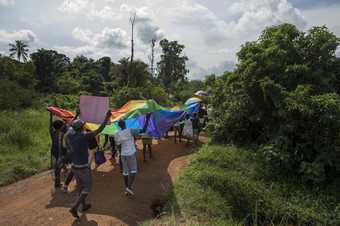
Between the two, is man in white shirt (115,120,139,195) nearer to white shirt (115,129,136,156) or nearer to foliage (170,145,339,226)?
white shirt (115,129,136,156)

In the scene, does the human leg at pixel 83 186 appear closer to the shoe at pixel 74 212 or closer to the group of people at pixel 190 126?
the shoe at pixel 74 212

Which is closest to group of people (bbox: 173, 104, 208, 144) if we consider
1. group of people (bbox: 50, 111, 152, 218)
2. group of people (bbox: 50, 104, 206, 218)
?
group of people (bbox: 50, 104, 206, 218)

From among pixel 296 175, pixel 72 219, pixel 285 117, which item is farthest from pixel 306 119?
pixel 72 219

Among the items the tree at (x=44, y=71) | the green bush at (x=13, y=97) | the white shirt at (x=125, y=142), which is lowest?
the white shirt at (x=125, y=142)

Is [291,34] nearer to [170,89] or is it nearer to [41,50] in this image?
[170,89]

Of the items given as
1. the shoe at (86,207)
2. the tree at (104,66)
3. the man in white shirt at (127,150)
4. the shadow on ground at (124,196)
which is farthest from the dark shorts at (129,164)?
the tree at (104,66)

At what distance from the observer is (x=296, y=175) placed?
26.9ft

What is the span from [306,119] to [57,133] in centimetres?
668

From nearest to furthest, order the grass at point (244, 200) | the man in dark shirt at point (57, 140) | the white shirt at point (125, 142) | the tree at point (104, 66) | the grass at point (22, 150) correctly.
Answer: the grass at point (244, 200) → the white shirt at point (125, 142) → the man in dark shirt at point (57, 140) → the grass at point (22, 150) → the tree at point (104, 66)

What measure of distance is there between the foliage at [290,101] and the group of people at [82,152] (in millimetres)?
4186

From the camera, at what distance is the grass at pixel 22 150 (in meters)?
8.54

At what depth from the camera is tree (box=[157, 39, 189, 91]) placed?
43531 mm

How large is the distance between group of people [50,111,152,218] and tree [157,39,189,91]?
3654 centimetres

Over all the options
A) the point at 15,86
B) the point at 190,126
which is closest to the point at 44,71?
the point at 15,86
